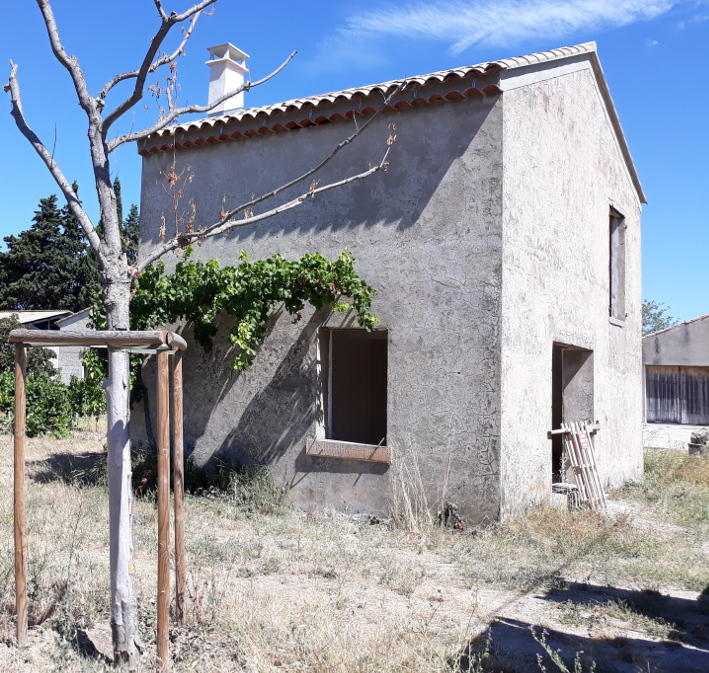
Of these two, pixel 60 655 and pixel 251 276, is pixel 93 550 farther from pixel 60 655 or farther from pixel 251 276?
pixel 251 276

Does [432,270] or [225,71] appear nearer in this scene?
[432,270]

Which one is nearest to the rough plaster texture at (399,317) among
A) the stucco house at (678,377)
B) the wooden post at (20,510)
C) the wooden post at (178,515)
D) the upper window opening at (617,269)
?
the wooden post at (178,515)

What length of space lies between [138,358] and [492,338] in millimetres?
4743

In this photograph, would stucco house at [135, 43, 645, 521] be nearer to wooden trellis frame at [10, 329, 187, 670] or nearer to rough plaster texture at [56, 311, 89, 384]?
wooden trellis frame at [10, 329, 187, 670]

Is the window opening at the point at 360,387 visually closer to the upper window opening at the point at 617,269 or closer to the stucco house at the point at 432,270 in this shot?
the stucco house at the point at 432,270

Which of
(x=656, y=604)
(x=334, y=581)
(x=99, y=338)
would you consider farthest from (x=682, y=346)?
(x=99, y=338)

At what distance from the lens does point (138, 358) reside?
9.48 metres

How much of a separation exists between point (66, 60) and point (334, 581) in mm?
4311

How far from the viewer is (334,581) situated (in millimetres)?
5797

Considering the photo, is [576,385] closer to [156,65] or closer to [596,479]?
[596,479]

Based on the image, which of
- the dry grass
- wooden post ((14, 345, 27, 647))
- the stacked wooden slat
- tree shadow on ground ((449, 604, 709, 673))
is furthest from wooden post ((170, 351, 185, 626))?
the stacked wooden slat

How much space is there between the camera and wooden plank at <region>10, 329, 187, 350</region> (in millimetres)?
4012

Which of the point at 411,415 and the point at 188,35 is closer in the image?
the point at 188,35

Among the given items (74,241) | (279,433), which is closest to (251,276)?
(279,433)
